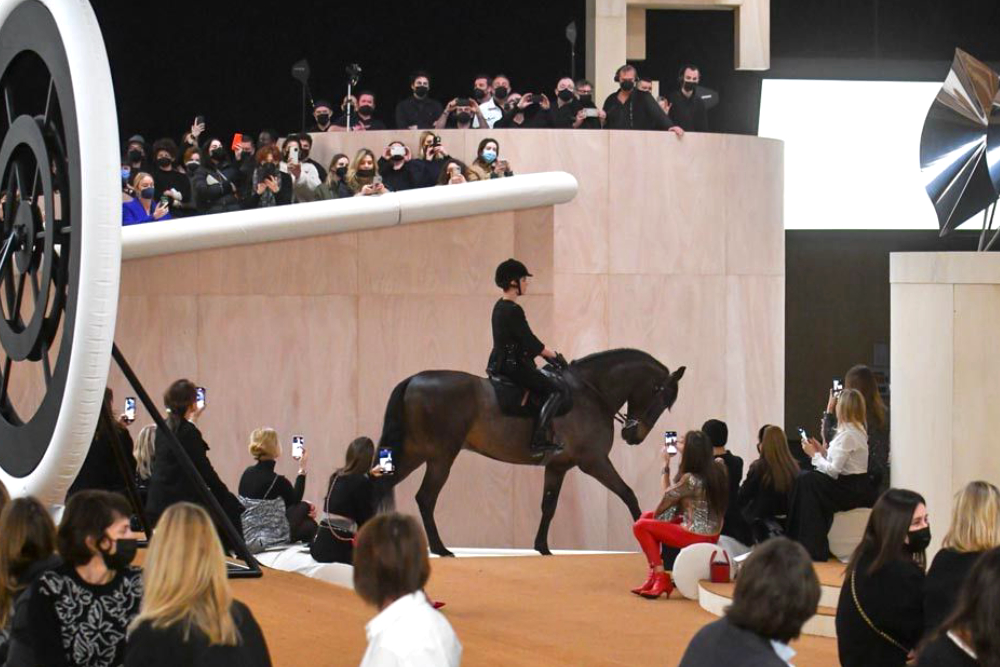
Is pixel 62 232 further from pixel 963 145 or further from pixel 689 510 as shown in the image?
pixel 963 145

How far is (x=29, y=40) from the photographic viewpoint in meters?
6.50

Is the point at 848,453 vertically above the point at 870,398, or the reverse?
the point at 870,398

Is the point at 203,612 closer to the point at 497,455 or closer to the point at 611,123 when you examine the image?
the point at 497,455

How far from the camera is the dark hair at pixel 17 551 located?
4.46 meters

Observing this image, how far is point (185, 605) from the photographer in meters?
3.58

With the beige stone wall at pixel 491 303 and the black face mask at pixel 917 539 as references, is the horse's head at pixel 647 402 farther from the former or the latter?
the black face mask at pixel 917 539

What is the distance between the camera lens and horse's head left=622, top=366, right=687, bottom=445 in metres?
11.7

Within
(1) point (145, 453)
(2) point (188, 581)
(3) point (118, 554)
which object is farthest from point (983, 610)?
(1) point (145, 453)

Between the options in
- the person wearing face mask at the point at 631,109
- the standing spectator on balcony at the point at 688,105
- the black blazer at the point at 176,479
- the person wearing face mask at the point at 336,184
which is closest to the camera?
the black blazer at the point at 176,479

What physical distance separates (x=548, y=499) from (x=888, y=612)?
23.6 ft

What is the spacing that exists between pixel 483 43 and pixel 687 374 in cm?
631

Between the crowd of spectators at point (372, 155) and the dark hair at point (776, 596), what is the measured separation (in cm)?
892

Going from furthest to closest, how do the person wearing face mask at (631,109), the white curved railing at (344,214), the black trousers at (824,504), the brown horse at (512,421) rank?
the person wearing face mask at (631,109)
the brown horse at (512,421)
the white curved railing at (344,214)
the black trousers at (824,504)

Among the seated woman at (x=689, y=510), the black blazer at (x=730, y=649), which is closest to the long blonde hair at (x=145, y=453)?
the seated woman at (x=689, y=510)
